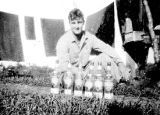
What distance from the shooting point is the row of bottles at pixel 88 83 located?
3658 millimetres

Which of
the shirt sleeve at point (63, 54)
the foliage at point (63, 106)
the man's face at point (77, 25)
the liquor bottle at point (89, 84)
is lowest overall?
the foliage at point (63, 106)

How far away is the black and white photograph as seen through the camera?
11.4 ft

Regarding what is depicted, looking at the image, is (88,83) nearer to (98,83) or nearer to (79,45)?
(98,83)

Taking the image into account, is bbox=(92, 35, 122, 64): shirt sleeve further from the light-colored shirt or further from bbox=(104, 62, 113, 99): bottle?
bbox=(104, 62, 113, 99): bottle

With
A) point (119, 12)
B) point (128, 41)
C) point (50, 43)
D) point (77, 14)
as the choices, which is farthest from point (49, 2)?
point (77, 14)

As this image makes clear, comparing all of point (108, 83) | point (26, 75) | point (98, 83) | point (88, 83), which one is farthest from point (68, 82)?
point (26, 75)

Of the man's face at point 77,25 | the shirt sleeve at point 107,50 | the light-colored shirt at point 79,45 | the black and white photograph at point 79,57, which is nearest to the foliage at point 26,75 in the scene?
the black and white photograph at point 79,57

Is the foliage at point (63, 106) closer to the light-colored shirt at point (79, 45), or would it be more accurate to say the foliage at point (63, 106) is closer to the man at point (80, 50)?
the man at point (80, 50)

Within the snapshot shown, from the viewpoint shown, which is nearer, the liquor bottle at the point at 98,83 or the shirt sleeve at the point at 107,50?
the liquor bottle at the point at 98,83

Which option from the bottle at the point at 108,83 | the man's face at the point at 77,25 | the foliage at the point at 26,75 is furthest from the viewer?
the foliage at the point at 26,75

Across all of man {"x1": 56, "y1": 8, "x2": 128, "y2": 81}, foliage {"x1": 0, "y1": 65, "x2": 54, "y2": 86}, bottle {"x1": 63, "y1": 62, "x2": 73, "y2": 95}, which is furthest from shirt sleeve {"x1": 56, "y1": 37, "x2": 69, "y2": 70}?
foliage {"x1": 0, "y1": 65, "x2": 54, "y2": 86}

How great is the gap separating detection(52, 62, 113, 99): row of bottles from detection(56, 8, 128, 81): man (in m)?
0.13

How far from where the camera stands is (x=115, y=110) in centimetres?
335

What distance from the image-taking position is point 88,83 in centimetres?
368
